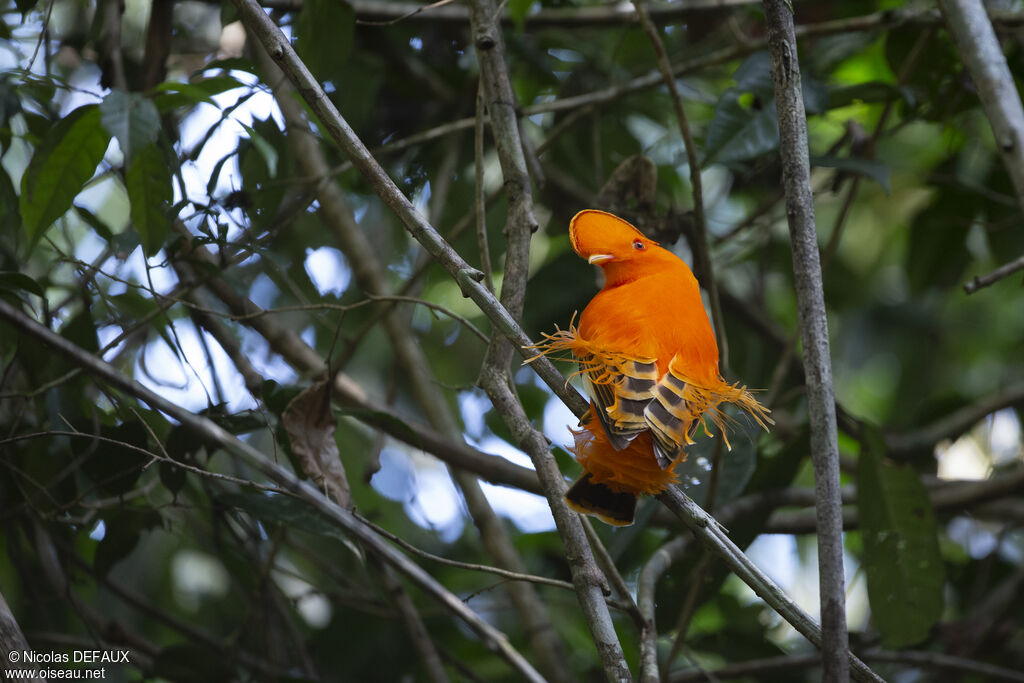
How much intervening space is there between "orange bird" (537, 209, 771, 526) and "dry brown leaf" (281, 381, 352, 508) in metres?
0.66

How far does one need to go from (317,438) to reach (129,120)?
33.8 inches

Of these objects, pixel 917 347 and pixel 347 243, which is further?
pixel 917 347

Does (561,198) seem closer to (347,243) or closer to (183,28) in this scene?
(347,243)

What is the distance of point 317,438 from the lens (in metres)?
2.19

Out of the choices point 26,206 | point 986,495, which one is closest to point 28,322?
point 26,206

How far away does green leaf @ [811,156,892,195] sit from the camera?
2570mm

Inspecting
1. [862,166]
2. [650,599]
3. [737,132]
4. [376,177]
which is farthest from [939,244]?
[376,177]

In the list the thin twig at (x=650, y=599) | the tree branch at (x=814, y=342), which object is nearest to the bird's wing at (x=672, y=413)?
the tree branch at (x=814, y=342)

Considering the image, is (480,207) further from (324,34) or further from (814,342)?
(324,34)

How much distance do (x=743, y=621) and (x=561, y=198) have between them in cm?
182

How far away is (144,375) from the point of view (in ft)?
8.96

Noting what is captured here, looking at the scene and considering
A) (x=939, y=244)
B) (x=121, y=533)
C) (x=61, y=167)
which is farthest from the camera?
(x=939, y=244)

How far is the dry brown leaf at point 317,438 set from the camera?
214 cm

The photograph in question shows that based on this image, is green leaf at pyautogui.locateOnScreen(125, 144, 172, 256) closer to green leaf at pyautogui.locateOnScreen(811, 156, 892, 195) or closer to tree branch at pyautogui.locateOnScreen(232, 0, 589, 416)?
tree branch at pyautogui.locateOnScreen(232, 0, 589, 416)
